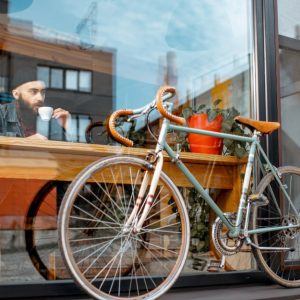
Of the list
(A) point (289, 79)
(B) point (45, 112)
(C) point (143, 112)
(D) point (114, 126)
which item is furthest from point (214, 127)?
(B) point (45, 112)

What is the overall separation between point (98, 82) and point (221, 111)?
1.00 m

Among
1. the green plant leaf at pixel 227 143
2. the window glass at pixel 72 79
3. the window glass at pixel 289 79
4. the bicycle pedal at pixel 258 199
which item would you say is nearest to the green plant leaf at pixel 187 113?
the green plant leaf at pixel 227 143

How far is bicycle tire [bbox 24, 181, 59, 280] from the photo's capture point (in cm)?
247

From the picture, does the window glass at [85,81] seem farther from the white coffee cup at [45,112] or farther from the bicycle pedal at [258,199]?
the bicycle pedal at [258,199]

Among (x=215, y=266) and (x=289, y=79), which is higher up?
(x=289, y=79)

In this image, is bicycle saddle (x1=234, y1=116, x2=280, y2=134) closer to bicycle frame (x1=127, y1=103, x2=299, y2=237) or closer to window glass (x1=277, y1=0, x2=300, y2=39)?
bicycle frame (x1=127, y1=103, x2=299, y2=237)

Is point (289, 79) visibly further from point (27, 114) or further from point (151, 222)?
point (27, 114)

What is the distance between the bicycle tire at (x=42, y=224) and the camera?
8.10 ft

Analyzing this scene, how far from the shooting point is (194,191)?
2576 millimetres

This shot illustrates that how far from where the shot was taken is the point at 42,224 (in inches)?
98.6

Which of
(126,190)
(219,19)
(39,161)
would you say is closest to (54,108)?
(39,161)

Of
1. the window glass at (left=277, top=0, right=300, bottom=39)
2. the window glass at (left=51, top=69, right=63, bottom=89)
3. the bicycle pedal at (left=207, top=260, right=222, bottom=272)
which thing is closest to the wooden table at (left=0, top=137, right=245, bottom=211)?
the bicycle pedal at (left=207, top=260, right=222, bottom=272)

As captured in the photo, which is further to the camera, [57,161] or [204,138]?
[204,138]

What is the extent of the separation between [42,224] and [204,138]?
1002mm
